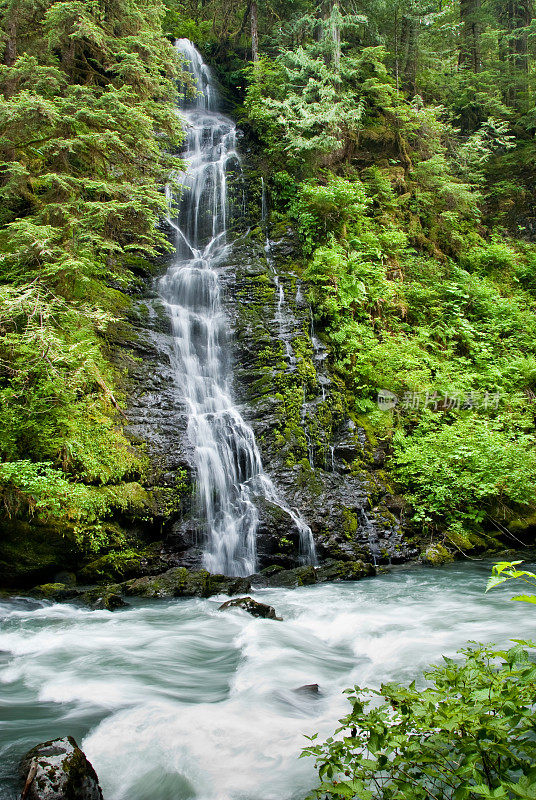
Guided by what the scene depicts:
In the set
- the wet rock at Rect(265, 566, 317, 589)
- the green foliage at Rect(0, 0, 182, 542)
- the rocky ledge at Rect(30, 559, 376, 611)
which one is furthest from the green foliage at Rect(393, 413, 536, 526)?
the green foliage at Rect(0, 0, 182, 542)

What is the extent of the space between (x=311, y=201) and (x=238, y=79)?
49.7 feet

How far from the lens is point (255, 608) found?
6051mm

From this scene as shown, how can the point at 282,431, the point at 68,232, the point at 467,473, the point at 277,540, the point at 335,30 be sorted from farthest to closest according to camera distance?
the point at 335,30 → the point at 282,431 → the point at 467,473 → the point at 68,232 → the point at 277,540

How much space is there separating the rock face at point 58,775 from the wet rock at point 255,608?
3.32 meters

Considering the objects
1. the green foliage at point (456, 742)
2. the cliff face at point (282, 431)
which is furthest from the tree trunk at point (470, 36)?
the green foliage at point (456, 742)

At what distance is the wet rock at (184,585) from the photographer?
7.05 metres

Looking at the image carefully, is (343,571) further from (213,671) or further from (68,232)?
(68,232)

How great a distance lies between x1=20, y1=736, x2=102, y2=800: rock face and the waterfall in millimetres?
5209

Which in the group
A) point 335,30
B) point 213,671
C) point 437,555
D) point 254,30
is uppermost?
point 254,30

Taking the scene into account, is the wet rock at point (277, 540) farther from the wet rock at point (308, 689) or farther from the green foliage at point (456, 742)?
the green foliage at point (456, 742)

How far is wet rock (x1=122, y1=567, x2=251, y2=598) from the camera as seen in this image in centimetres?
705

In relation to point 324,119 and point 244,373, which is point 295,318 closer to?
point 244,373

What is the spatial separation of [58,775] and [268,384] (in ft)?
27.4

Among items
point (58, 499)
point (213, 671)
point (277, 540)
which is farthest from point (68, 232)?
point (213, 671)
